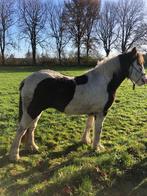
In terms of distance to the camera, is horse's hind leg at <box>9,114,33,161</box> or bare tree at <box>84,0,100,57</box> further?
bare tree at <box>84,0,100,57</box>

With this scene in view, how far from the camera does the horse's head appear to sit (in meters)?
6.31

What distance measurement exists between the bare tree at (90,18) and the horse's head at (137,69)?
4335cm

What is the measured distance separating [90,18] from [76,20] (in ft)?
9.80

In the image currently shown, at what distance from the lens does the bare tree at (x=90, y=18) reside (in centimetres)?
4966

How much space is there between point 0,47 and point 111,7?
2190 cm

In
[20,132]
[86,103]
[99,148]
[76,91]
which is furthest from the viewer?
[99,148]

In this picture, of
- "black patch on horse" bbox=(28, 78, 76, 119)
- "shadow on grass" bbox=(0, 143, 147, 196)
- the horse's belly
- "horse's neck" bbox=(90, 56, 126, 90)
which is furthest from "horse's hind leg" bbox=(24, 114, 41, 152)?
"horse's neck" bbox=(90, 56, 126, 90)

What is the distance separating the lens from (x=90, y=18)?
168 ft

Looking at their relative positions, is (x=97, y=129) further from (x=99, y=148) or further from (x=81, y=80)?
(x=81, y=80)

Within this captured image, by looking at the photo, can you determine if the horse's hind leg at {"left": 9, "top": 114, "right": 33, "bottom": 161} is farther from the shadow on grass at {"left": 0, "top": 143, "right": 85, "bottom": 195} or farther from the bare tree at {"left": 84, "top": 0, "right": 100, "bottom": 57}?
the bare tree at {"left": 84, "top": 0, "right": 100, "bottom": 57}

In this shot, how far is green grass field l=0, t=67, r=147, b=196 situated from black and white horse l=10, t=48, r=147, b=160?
18.4 inches

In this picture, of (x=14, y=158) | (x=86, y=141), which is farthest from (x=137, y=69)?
(x=14, y=158)

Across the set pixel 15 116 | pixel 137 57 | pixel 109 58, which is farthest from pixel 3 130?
pixel 137 57

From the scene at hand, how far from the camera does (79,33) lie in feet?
161
